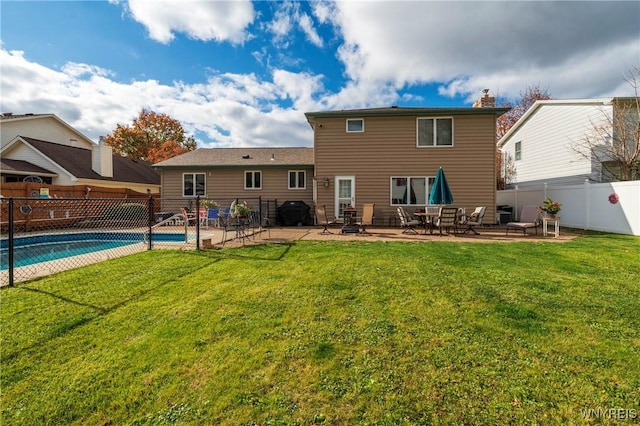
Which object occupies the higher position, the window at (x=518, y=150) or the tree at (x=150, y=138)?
the tree at (x=150, y=138)

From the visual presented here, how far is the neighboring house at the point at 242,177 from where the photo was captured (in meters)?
16.1

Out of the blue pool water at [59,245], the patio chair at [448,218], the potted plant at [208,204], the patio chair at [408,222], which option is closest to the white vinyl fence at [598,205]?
the patio chair at [448,218]

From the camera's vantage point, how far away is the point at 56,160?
60.8ft

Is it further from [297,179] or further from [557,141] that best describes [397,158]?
[557,141]

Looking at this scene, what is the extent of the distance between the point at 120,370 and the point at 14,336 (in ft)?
4.68

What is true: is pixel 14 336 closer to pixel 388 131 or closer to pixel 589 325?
pixel 589 325

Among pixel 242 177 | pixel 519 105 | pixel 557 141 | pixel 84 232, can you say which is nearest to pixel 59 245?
pixel 84 232

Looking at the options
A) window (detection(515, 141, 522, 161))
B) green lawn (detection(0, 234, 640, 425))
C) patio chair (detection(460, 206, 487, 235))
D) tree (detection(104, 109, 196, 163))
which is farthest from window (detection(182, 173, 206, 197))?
tree (detection(104, 109, 196, 163))

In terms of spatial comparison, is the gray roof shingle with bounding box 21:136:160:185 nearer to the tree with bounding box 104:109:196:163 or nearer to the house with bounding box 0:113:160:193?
the house with bounding box 0:113:160:193

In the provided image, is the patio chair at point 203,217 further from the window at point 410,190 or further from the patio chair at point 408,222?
the window at point 410,190

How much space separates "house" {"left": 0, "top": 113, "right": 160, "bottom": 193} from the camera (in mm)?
17969

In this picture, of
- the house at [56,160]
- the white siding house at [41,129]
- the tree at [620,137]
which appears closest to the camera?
the tree at [620,137]

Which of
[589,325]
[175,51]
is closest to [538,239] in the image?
[589,325]

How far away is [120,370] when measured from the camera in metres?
2.46
